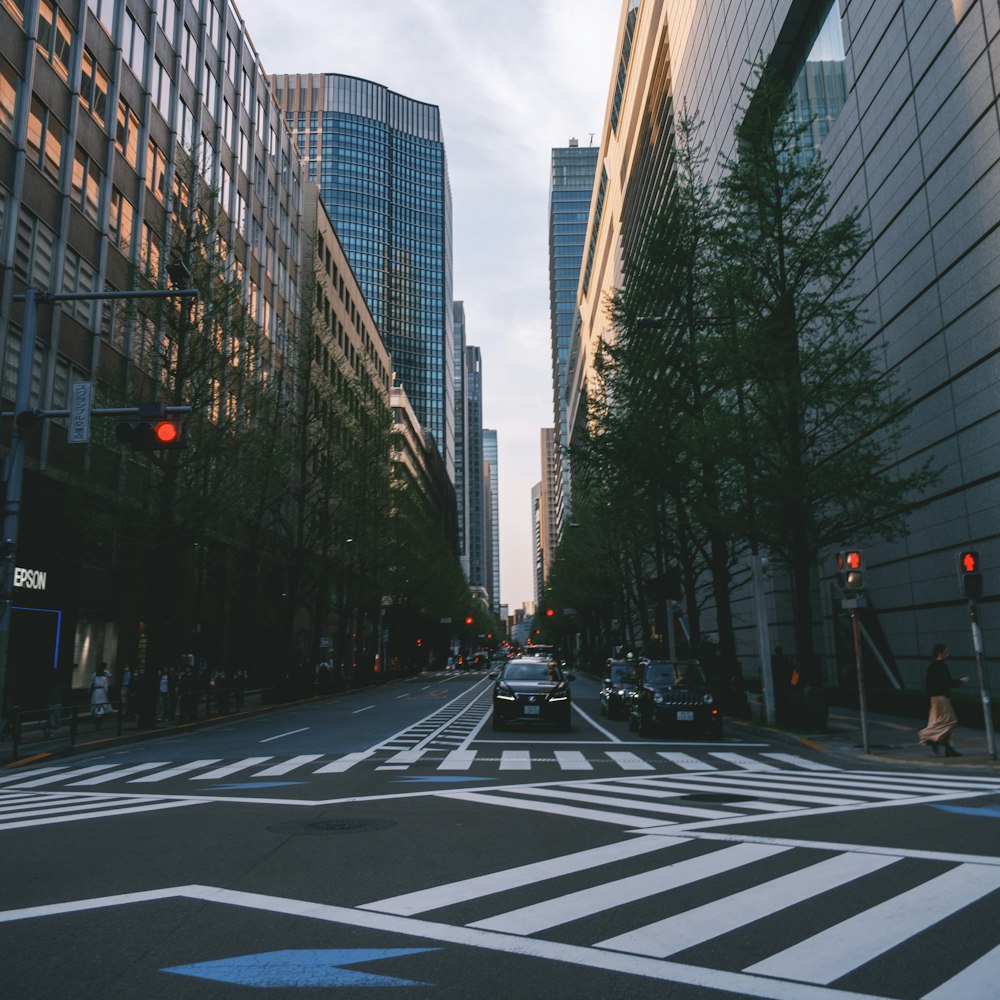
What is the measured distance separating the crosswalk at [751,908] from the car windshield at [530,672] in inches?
569

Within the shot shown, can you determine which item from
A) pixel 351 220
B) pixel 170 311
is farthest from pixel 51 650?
pixel 351 220

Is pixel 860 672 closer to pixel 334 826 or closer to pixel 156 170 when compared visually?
pixel 334 826

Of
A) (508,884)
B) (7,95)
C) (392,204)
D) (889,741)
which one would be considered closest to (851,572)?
(889,741)

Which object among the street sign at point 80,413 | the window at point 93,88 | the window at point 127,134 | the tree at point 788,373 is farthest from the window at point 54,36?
the tree at point 788,373

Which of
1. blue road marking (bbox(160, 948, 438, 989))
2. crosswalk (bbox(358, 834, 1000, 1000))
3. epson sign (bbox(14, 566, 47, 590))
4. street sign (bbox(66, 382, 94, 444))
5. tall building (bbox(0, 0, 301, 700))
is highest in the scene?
tall building (bbox(0, 0, 301, 700))

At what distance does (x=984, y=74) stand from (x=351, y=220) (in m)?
149

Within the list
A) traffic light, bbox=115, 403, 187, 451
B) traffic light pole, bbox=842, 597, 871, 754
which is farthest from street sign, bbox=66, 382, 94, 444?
traffic light pole, bbox=842, 597, 871, 754

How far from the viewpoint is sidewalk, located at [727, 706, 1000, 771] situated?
1355cm

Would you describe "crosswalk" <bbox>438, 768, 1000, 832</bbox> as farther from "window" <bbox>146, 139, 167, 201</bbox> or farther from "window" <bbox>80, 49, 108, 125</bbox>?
"window" <bbox>146, 139, 167, 201</bbox>

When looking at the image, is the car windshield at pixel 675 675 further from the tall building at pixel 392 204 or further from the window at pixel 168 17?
the tall building at pixel 392 204

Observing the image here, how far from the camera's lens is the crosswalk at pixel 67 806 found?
9.47 m

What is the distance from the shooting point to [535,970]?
441 centimetres

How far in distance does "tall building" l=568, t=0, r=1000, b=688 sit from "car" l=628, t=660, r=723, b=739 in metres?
6.85

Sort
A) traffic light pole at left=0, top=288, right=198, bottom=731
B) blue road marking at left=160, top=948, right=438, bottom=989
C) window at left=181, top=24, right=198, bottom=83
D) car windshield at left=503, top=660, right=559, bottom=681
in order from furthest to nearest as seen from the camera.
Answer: window at left=181, top=24, right=198, bottom=83, car windshield at left=503, top=660, right=559, bottom=681, traffic light pole at left=0, top=288, right=198, bottom=731, blue road marking at left=160, top=948, right=438, bottom=989
